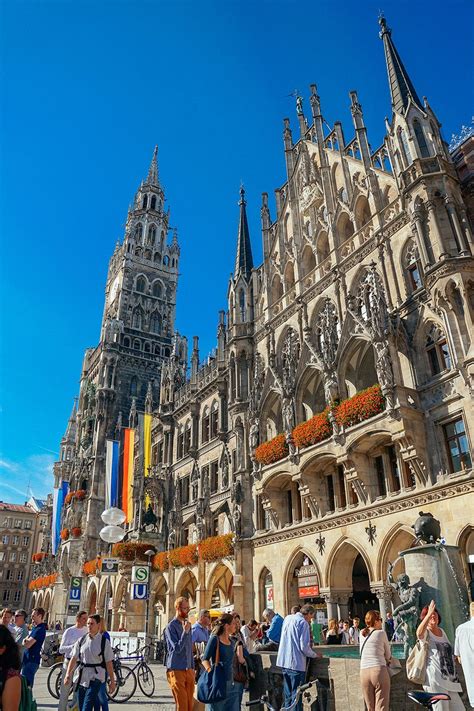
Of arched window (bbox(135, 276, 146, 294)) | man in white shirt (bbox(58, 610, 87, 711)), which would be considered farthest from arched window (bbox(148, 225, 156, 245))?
man in white shirt (bbox(58, 610, 87, 711))

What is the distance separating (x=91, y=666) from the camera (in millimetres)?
8125

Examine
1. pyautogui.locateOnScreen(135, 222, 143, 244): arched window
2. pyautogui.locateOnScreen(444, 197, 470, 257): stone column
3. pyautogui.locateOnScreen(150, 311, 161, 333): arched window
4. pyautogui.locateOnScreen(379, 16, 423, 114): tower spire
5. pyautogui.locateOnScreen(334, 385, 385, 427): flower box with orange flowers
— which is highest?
pyautogui.locateOnScreen(135, 222, 143, 244): arched window

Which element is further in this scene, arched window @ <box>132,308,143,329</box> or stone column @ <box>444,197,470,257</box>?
arched window @ <box>132,308,143,329</box>

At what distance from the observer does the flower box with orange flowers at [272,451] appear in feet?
83.7

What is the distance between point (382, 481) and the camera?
21.6 meters

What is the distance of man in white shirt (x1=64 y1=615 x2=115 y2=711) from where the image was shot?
315 inches

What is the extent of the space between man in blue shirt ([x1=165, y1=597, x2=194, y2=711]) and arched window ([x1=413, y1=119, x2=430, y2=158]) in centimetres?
2144

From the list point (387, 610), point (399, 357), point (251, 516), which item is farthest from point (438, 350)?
point (251, 516)

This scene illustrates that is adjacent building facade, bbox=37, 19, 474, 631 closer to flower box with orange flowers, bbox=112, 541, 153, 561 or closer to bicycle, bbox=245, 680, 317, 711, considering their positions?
flower box with orange flowers, bbox=112, 541, 153, 561

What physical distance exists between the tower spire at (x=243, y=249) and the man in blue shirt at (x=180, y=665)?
28874 mm

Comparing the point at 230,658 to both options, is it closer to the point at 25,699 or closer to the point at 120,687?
the point at 25,699

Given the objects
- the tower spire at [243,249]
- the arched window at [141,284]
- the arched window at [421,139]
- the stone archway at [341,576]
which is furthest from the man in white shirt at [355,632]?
the arched window at [141,284]

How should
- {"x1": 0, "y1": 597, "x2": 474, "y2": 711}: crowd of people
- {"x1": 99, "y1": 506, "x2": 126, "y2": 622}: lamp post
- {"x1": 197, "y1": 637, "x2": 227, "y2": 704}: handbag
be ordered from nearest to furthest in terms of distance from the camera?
{"x1": 0, "y1": 597, "x2": 474, "y2": 711}: crowd of people
{"x1": 197, "y1": 637, "x2": 227, "y2": 704}: handbag
{"x1": 99, "y1": 506, "x2": 126, "y2": 622}: lamp post

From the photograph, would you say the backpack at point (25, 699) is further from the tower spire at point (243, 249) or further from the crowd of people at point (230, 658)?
the tower spire at point (243, 249)
